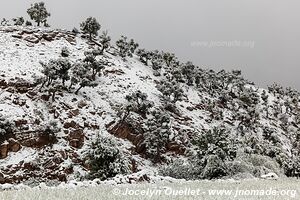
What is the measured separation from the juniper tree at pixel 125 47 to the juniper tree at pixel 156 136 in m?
31.2

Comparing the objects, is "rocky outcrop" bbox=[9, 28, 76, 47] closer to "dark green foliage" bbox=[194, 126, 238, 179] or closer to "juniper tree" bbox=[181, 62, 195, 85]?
"juniper tree" bbox=[181, 62, 195, 85]

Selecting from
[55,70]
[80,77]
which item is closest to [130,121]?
[80,77]

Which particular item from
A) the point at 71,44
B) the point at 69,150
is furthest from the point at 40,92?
the point at 71,44

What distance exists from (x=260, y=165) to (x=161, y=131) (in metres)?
21.5

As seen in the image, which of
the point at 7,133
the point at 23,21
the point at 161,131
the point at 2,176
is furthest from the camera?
the point at 23,21

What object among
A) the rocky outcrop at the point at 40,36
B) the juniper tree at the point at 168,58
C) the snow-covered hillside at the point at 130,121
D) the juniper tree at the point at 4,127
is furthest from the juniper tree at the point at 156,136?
the juniper tree at the point at 168,58

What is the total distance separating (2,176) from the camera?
48.9 metres

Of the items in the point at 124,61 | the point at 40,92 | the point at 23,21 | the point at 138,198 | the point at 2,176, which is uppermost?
the point at 23,21

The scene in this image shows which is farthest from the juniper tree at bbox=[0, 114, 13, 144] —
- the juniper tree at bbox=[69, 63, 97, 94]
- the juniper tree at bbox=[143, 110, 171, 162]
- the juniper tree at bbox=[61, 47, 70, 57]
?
the juniper tree at bbox=[61, 47, 70, 57]

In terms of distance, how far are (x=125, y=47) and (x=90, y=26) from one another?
9828 mm

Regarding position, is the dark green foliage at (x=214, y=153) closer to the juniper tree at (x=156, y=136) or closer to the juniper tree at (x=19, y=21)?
the juniper tree at (x=156, y=136)

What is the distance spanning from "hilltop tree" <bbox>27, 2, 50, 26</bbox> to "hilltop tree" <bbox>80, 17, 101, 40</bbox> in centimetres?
954

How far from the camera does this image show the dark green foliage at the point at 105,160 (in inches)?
1426

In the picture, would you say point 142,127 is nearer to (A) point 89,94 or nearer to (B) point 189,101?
(A) point 89,94
